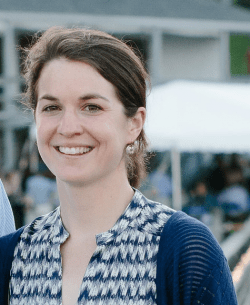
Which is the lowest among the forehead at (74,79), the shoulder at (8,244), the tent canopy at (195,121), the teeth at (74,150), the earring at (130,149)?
the shoulder at (8,244)

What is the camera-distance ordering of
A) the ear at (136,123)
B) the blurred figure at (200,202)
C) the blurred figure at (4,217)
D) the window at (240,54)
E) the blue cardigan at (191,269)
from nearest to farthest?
the blue cardigan at (191,269) < the ear at (136,123) < the blurred figure at (4,217) < the blurred figure at (200,202) < the window at (240,54)

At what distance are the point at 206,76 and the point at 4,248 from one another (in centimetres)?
1517

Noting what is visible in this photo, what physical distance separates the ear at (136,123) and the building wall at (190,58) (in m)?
14.2

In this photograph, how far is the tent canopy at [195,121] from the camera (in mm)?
6270

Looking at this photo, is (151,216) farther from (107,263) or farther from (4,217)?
(4,217)

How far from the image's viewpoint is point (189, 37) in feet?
51.6

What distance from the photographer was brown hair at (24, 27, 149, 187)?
1300 mm

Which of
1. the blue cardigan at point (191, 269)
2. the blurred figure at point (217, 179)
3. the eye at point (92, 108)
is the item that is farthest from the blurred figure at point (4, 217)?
the blurred figure at point (217, 179)

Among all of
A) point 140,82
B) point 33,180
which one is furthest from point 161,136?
point 140,82

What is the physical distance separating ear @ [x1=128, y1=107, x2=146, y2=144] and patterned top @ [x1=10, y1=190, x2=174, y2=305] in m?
0.18

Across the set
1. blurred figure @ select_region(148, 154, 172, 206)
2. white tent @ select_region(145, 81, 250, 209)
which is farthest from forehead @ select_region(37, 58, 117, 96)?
blurred figure @ select_region(148, 154, 172, 206)

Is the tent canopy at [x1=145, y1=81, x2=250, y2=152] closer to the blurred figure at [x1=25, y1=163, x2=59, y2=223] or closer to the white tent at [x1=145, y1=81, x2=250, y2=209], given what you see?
the white tent at [x1=145, y1=81, x2=250, y2=209]

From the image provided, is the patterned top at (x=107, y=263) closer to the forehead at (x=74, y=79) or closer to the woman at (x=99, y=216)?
the woman at (x=99, y=216)

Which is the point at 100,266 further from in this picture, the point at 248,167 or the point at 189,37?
the point at 189,37
